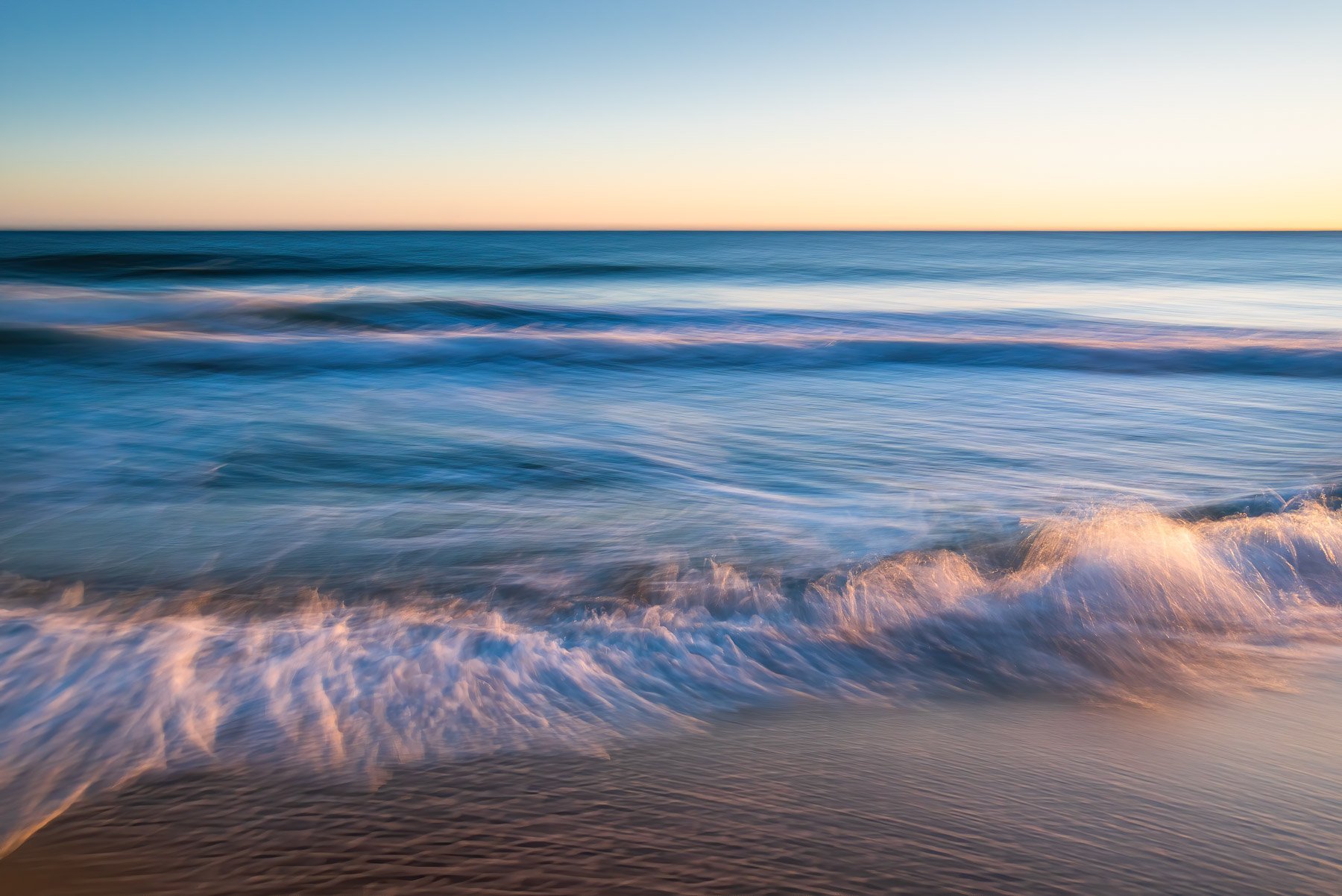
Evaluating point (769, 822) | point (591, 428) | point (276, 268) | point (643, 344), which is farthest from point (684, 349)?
point (276, 268)

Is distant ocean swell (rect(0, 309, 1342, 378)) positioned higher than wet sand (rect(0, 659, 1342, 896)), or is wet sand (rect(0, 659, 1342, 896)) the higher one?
distant ocean swell (rect(0, 309, 1342, 378))

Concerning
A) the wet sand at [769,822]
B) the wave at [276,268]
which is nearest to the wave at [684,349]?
the wet sand at [769,822]

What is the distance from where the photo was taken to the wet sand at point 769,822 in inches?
70.4

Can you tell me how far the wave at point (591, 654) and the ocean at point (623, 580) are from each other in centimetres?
2

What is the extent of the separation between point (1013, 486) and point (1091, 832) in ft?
11.9

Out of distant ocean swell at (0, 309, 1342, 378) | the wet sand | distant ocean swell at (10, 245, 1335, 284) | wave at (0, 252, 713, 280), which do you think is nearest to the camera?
the wet sand

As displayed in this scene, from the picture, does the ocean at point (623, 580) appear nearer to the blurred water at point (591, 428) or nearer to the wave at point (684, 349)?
the blurred water at point (591, 428)

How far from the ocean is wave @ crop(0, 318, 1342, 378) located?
91 cm

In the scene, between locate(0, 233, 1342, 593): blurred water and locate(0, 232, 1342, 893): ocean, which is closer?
locate(0, 232, 1342, 893): ocean

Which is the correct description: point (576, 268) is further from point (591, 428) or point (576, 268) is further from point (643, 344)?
point (591, 428)

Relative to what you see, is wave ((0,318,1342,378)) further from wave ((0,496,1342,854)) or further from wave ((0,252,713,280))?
wave ((0,252,713,280))

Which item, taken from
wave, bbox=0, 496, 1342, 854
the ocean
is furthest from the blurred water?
wave, bbox=0, 496, 1342, 854

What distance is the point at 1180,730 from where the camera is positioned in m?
2.45

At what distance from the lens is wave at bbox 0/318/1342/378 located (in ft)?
37.1
